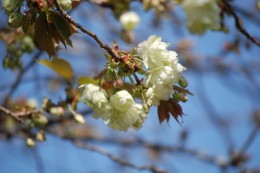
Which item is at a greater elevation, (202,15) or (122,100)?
(202,15)

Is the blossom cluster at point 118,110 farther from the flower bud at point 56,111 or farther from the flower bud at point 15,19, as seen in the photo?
the flower bud at point 56,111

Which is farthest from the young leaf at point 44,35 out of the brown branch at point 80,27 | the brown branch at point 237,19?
the brown branch at point 237,19

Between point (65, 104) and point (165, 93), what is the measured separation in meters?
0.69

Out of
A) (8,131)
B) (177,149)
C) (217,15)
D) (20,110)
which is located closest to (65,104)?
(20,110)

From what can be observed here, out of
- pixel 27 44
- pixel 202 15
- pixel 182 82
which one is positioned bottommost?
pixel 27 44

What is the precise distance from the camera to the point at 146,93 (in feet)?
4.12

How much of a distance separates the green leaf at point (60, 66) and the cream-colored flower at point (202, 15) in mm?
556

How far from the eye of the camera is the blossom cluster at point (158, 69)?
1239 mm

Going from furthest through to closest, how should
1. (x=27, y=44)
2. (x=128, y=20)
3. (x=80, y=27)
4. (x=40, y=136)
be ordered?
(x=128, y=20)
(x=27, y=44)
(x=40, y=136)
(x=80, y=27)

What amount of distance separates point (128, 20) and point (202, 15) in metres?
0.71

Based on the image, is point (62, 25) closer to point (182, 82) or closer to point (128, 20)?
point (182, 82)

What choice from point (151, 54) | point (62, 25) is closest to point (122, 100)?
point (151, 54)

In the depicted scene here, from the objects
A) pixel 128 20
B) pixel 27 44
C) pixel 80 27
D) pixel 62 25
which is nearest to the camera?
pixel 80 27

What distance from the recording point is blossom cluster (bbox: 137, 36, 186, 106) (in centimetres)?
124
